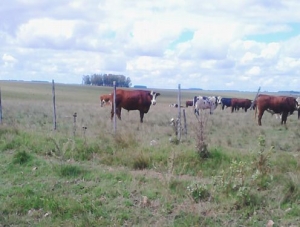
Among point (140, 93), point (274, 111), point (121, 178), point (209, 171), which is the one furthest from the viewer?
point (274, 111)

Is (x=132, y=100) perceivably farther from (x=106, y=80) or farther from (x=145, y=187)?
(x=106, y=80)

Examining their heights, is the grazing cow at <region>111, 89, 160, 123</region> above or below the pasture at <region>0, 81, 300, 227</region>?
above

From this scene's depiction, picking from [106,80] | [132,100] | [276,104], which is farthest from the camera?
[106,80]

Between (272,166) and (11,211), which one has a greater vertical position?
(272,166)

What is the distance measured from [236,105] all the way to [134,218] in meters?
42.7

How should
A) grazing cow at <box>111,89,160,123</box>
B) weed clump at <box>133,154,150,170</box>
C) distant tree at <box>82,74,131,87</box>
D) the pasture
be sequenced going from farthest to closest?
distant tree at <box>82,74,131,87</box>, grazing cow at <box>111,89,160,123</box>, weed clump at <box>133,154,150,170</box>, the pasture

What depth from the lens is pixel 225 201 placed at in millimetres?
6770

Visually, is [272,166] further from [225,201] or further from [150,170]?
[150,170]

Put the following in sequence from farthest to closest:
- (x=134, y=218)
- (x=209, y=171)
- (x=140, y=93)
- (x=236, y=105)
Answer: (x=236, y=105) < (x=140, y=93) < (x=209, y=171) < (x=134, y=218)

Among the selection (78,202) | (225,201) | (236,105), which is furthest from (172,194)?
(236,105)

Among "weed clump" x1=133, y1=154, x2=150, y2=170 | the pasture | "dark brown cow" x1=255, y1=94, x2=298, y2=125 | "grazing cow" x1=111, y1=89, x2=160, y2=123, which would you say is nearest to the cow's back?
"grazing cow" x1=111, y1=89, x2=160, y2=123

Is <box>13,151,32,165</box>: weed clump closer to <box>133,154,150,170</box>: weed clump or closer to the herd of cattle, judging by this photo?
<box>133,154,150,170</box>: weed clump

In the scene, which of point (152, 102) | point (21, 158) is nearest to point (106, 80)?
point (152, 102)

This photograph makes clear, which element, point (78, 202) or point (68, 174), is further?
point (68, 174)
